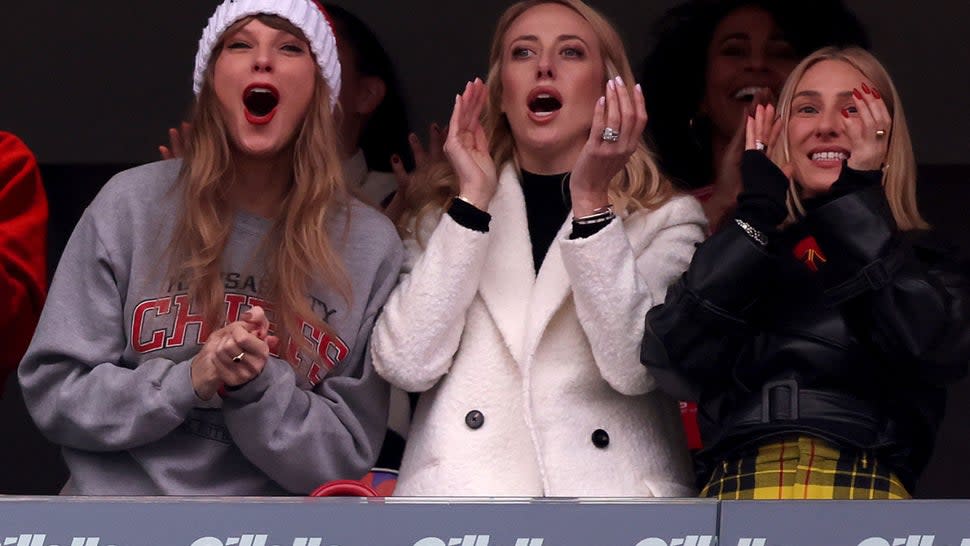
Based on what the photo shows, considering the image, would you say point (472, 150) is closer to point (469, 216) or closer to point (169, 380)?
point (469, 216)

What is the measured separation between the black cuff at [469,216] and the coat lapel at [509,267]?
125 mm

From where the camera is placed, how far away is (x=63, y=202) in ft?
17.9

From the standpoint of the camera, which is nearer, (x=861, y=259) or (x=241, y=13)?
(x=861, y=259)

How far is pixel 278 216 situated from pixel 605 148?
67 cm

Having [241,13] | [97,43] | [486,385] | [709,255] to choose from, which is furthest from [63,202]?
[709,255]

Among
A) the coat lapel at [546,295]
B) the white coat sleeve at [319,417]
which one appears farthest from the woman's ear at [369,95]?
the coat lapel at [546,295]

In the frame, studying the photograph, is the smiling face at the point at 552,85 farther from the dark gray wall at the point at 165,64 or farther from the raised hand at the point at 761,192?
the dark gray wall at the point at 165,64

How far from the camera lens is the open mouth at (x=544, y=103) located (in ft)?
13.5

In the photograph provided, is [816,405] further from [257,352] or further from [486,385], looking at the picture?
[257,352]

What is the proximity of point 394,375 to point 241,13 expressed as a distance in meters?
0.80

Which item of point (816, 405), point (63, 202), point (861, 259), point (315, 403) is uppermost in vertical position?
point (861, 259)

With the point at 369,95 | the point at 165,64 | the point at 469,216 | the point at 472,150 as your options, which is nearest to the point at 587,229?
the point at 469,216

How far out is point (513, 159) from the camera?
4.20 metres

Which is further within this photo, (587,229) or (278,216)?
(278,216)
